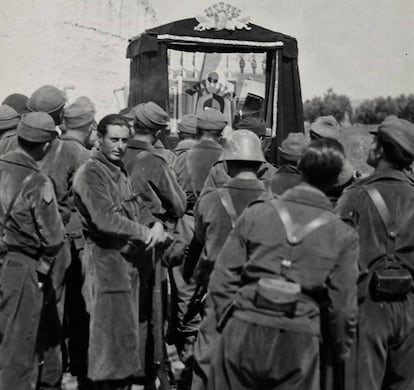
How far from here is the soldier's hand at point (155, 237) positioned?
12.5 ft

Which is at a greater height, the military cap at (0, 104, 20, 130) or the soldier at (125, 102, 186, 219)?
the military cap at (0, 104, 20, 130)

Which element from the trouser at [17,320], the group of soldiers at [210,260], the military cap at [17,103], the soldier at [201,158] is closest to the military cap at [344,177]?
the group of soldiers at [210,260]

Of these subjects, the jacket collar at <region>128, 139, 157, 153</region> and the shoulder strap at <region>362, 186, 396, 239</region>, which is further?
the jacket collar at <region>128, 139, 157, 153</region>

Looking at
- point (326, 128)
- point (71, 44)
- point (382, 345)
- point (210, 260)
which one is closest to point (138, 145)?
point (210, 260)

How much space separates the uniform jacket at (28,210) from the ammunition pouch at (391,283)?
197 cm

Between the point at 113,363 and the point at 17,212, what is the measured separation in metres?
1.16

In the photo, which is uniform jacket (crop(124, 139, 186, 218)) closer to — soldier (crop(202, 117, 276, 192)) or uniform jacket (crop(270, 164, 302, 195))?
soldier (crop(202, 117, 276, 192))

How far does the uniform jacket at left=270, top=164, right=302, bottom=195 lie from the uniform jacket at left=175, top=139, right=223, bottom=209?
109 centimetres

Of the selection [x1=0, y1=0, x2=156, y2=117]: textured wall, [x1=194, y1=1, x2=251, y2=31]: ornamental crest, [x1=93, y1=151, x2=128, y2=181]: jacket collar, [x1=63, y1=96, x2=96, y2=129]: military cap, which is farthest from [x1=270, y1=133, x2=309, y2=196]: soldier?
[x1=0, y1=0, x2=156, y2=117]: textured wall

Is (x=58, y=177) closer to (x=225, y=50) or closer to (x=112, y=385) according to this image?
(x=112, y=385)

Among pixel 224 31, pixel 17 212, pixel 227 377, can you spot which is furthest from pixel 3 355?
pixel 224 31

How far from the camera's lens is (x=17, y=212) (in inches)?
138

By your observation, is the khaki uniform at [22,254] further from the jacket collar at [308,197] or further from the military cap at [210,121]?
the military cap at [210,121]

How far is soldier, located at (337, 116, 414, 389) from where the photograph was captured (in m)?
3.10
